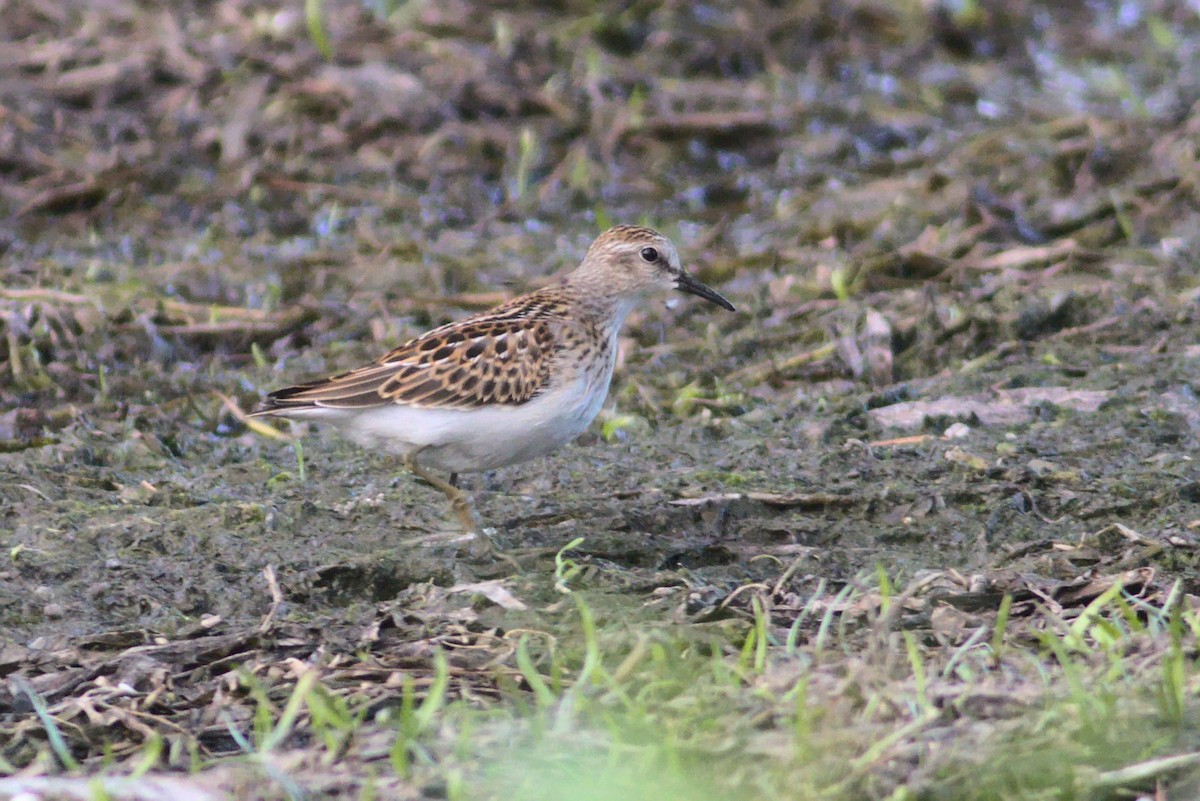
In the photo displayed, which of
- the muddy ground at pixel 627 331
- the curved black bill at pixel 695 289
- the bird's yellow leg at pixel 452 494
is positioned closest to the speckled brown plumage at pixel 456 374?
the bird's yellow leg at pixel 452 494

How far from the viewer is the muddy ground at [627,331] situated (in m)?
5.09

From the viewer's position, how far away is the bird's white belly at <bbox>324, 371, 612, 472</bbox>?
229 inches

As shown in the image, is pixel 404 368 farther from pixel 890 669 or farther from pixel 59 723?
pixel 890 669

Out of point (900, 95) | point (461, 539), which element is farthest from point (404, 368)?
point (900, 95)

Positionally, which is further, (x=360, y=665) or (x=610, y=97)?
(x=610, y=97)

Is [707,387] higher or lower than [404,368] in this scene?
lower

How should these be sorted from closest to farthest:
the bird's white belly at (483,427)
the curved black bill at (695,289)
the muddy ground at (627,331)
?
the muddy ground at (627,331) < the bird's white belly at (483,427) < the curved black bill at (695,289)

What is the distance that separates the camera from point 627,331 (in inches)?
333

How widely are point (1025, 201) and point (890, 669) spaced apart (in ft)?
20.6

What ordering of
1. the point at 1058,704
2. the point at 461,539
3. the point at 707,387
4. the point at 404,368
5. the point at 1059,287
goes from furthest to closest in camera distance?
the point at 1059,287
the point at 707,387
the point at 404,368
the point at 461,539
the point at 1058,704

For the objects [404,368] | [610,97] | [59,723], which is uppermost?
[610,97]

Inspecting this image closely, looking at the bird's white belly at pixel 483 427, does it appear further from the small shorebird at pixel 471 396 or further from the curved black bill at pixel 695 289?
the curved black bill at pixel 695 289

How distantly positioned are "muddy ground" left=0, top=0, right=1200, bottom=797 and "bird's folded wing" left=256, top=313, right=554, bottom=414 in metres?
0.41

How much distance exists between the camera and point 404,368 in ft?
19.8
